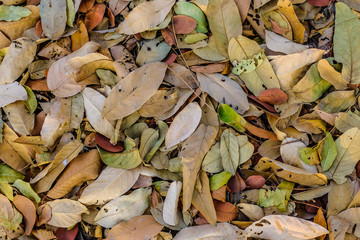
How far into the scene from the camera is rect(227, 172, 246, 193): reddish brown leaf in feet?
3.65

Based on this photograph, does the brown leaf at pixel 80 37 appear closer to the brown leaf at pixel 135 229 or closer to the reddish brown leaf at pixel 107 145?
the reddish brown leaf at pixel 107 145

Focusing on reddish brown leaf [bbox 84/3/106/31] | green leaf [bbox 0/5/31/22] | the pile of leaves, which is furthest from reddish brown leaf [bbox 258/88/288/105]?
green leaf [bbox 0/5/31/22]

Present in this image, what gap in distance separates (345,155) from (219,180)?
1.17 ft

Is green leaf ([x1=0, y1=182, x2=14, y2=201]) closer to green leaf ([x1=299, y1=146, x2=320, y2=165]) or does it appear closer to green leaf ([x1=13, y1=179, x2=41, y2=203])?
green leaf ([x1=13, y1=179, x2=41, y2=203])

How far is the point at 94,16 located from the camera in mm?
1202

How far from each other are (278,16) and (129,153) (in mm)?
595

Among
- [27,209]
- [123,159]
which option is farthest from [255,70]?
[27,209]

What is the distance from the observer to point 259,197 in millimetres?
1107

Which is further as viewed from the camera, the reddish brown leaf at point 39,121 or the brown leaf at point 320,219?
the reddish brown leaf at point 39,121

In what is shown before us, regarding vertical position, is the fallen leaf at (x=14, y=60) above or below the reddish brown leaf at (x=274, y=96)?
above

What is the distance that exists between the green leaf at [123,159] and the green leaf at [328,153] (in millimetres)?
520

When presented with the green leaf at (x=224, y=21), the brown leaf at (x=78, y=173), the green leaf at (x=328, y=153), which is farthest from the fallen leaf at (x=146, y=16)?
the green leaf at (x=328, y=153)

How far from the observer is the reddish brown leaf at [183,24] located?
1150 mm

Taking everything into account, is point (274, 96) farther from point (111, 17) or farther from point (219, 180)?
point (111, 17)
